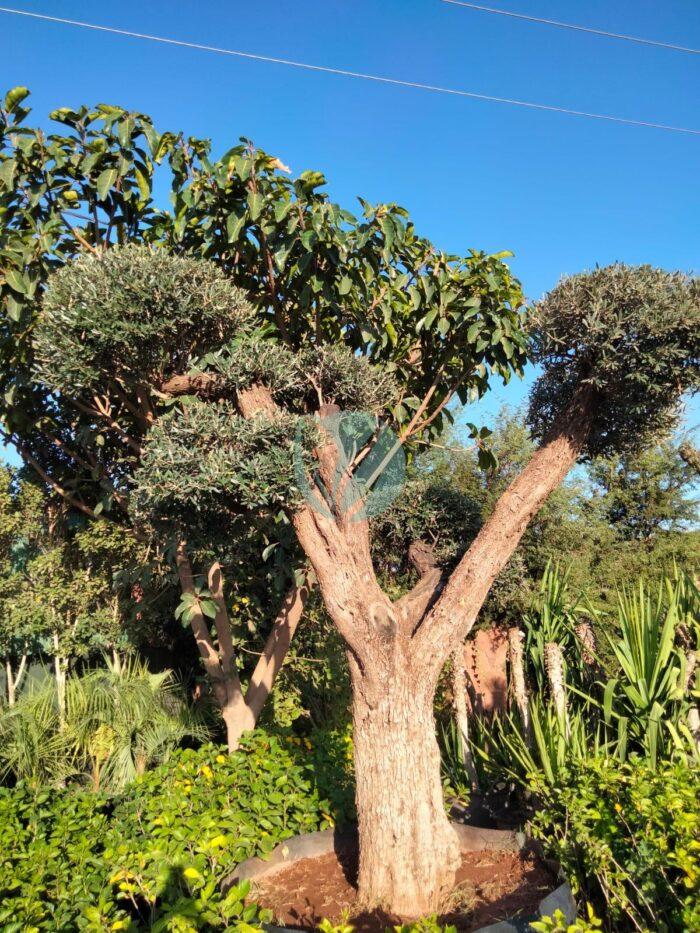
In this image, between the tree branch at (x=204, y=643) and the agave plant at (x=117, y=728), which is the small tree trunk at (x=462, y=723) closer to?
the tree branch at (x=204, y=643)

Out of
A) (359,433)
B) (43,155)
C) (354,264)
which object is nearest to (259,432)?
(359,433)

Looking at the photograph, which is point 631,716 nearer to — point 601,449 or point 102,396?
point 601,449

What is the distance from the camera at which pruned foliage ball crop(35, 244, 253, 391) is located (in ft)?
11.2

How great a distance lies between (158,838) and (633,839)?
2.33 meters

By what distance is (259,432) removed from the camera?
3.39 metres

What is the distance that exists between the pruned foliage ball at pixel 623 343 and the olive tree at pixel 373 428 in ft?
0.03

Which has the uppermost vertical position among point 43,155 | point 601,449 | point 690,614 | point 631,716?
point 43,155

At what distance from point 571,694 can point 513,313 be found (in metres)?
2.60

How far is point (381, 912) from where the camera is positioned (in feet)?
10.5

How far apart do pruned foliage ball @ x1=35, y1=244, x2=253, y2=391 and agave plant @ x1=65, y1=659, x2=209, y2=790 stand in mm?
2981

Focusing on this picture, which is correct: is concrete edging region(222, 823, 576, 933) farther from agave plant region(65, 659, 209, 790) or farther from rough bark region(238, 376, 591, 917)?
agave plant region(65, 659, 209, 790)

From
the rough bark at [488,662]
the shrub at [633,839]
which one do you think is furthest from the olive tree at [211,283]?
the rough bark at [488,662]

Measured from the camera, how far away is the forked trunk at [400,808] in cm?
324

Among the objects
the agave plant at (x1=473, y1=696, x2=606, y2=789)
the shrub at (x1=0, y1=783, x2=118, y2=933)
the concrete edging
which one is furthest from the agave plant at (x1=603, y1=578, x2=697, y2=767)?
the shrub at (x1=0, y1=783, x2=118, y2=933)
